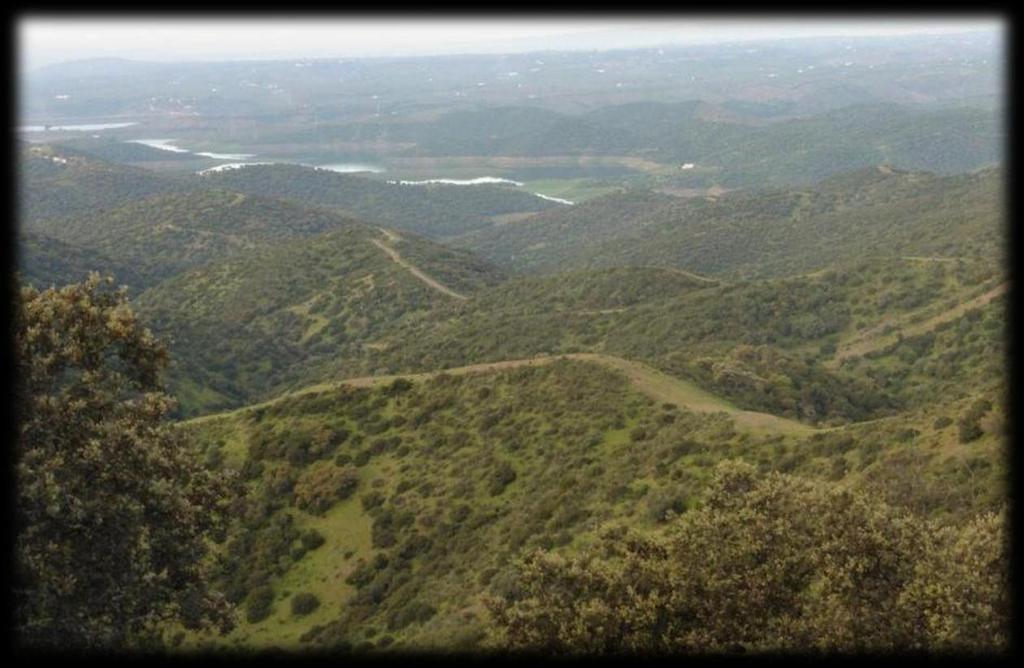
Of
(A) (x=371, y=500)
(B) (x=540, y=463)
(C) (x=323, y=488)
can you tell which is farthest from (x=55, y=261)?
(B) (x=540, y=463)

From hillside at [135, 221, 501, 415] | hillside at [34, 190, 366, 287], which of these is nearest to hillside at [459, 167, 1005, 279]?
hillside at [135, 221, 501, 415]

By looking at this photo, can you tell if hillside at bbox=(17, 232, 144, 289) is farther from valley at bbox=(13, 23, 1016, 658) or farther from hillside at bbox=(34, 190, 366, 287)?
hillside at bbox=(34, 190, 366, 287)

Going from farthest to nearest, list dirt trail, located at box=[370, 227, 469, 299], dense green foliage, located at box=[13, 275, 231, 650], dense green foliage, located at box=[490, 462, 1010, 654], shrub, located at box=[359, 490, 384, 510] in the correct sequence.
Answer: dirt trail, located at box=[370, 227, 469, 299], shrub, located at box=[359, 490, 384, 510], dense green foliage, located at box=[13, 275, 231, 650], dense green foliage, located at box=[490, 462, 1010, 654]

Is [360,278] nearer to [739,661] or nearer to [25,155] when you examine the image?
[739,661]

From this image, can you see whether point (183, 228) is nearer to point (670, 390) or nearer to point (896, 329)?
point (896, 329)

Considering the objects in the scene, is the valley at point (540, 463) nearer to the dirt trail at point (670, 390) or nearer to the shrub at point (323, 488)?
the shrub at point (323, 488)
